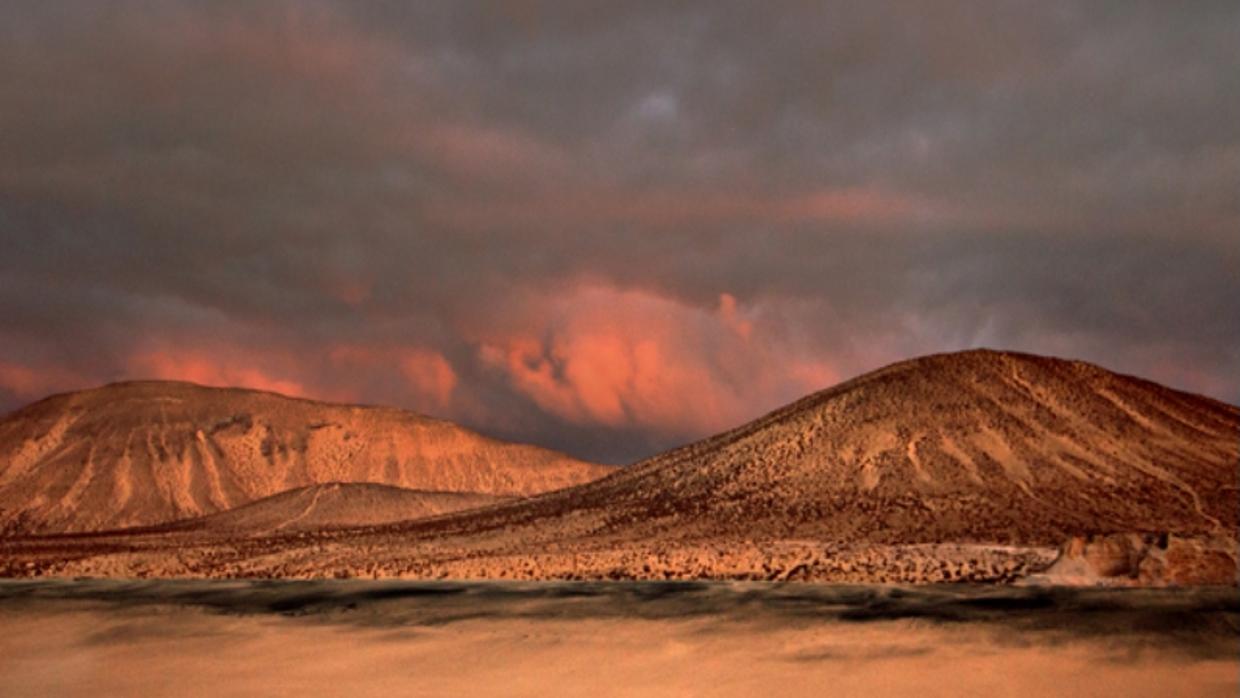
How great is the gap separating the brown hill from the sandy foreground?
60.7 m

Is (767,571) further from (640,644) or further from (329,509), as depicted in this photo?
(329,509)

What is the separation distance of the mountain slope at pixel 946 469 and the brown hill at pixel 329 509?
28.4m

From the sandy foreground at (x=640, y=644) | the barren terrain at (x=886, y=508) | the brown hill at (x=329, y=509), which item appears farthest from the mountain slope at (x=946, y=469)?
the brown hill at (x=329, y=509)

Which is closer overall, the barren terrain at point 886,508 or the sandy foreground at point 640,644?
the sandy foreground at point 640,644

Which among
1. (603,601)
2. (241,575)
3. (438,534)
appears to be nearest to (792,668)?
(603,601)

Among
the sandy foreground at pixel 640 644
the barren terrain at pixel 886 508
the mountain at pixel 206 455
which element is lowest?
the sandy foreground at pixel 640 644

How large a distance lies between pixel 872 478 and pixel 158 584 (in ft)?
105

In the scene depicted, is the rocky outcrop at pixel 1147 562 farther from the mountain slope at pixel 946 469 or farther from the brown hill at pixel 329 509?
the brown hill at pixel 329 509

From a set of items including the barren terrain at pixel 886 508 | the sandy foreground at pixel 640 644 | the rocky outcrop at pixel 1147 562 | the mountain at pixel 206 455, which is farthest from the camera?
the mountain at pixel 206 455

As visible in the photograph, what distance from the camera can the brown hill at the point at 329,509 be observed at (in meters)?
80.1

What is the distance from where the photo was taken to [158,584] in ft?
88.8

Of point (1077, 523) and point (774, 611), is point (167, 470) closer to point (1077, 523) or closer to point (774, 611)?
point (1077, 523)

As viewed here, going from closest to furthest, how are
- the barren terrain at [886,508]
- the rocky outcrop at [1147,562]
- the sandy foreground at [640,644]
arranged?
1. the sandy foreground at [640,644]
2. the rocky outcrop at [1147,562]
3. the barren terrain at [886,508]

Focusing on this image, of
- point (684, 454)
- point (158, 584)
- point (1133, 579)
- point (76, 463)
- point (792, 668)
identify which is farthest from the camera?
point (76, 463)
